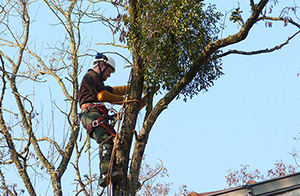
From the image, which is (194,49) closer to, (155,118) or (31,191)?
(155,118)

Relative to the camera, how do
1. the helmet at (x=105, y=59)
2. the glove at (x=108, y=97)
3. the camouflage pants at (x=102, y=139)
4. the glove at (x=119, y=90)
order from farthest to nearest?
the glove at (x=119, y=90) → the helmet at (x=105, y=59) → the glove at (x=108, y=97) → the camouflage pants at (x=102, y=139)

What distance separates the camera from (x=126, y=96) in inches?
269

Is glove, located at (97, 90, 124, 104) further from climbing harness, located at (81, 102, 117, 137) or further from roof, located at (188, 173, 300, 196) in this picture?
roof, located at (188, 173, 300, 196)

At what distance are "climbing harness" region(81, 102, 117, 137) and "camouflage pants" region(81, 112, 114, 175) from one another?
4 centimetres

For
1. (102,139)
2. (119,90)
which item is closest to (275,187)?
(102,139)

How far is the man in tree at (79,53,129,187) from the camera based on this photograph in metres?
6.77

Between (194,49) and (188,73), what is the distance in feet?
1.18

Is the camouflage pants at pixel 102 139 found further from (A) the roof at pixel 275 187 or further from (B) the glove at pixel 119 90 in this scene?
(A) the roof at pixel 275 187

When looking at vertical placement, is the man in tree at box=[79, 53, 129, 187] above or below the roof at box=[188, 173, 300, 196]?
above

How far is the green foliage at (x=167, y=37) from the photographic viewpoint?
6.85 metres

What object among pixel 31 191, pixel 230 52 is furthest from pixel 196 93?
pixel 31 191

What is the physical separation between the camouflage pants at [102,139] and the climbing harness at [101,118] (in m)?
A: 0.04

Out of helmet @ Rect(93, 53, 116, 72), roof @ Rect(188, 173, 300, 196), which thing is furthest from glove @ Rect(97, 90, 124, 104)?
roof @ Rect(188, 173, 300, 196)

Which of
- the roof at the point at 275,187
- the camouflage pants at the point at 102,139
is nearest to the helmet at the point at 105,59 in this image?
the camouflage pants at the point at 102,139
